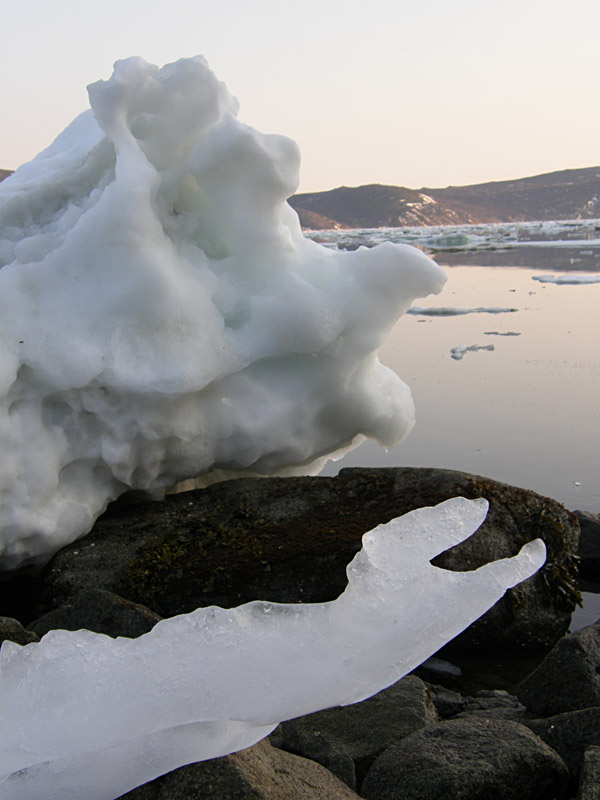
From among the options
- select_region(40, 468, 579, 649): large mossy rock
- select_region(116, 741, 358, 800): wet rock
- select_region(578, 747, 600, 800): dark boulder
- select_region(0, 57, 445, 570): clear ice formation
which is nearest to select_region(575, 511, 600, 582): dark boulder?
select_region(40, 468, 579, 649): large mossy rock

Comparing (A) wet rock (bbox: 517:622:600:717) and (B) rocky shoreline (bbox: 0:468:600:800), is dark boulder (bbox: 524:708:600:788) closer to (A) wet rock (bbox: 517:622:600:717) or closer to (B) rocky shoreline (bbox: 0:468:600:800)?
(B) rocky shoreline (bbox: 0:468:600:800)

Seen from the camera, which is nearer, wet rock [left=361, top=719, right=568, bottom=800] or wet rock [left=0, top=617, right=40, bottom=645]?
wet rock [left=361, top=719, right=568, bottom=800]

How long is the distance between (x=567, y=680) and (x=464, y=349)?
291 inches

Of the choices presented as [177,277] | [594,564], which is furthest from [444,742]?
[177,277]

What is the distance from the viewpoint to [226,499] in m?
4.63

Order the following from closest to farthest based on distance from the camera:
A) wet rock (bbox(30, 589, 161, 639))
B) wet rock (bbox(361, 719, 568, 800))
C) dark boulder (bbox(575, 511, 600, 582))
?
wet rock (bbox(361, 719, 568, 800))
wet rock (bbox(30, 589, 161, 639))
dark boulder (bbox(575, 511, 600, 582))

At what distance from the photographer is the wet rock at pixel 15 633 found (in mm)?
3398

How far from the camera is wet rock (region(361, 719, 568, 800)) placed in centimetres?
260

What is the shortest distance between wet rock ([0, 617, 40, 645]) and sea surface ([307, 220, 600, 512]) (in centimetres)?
353

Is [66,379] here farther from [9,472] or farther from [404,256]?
[404,256]

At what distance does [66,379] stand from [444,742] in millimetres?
2453

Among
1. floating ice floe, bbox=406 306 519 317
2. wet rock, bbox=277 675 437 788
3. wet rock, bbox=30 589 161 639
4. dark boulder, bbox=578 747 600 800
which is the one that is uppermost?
floating ice floe, bbox=406 306 519 317

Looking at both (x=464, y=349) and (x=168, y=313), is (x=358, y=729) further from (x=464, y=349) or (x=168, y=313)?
(x=464, y=349)

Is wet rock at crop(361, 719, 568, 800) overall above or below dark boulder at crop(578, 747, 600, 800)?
below
